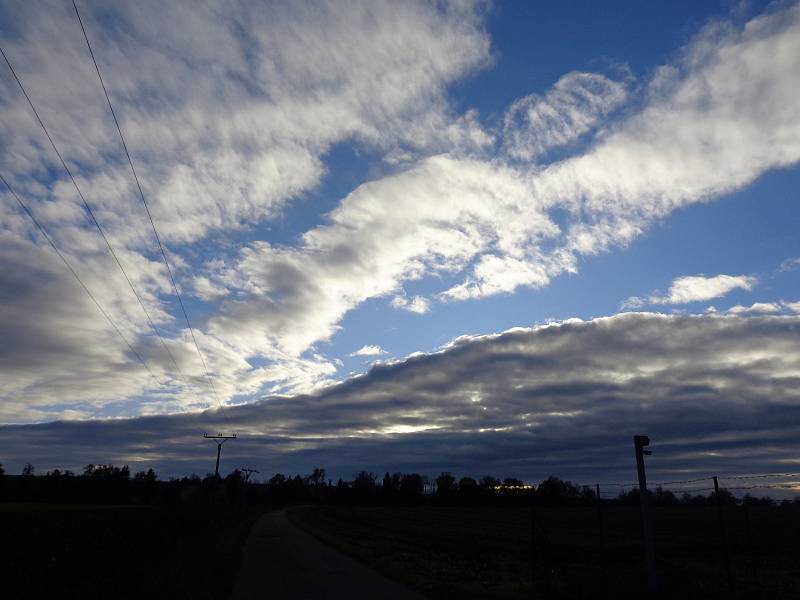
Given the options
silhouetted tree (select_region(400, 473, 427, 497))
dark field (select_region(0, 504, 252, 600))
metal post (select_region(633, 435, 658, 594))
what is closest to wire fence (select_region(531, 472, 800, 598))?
metal post (select_region(633, 435, 658, 594))

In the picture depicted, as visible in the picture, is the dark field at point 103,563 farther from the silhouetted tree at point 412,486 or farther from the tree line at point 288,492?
the silhouetted tree at point 412,486

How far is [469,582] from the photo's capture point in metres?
16.7

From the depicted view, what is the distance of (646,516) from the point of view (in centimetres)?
1394

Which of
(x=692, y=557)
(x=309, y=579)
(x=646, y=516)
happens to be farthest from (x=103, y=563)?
(x=692, y=557)

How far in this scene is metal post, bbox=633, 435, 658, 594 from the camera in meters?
13.3

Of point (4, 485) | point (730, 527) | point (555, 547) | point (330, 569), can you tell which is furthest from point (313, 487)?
point (330, 569)

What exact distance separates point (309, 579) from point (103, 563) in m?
5.59

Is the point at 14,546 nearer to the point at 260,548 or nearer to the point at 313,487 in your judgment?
the point at 260,548

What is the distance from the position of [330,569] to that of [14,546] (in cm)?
924

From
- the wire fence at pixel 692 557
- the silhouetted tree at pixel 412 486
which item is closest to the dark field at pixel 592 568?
the wire fence at pixel 692 557

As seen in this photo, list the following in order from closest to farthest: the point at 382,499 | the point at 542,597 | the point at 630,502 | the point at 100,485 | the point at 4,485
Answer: the point at 542,597
the point at 630,502
the point at 4,485
the point at 100,485
the point at 382,499

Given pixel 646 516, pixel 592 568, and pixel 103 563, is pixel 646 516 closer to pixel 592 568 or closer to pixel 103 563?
pixel 592 568

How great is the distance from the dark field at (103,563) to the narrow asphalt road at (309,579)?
0.75 metres

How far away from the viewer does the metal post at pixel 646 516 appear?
13.3 m
